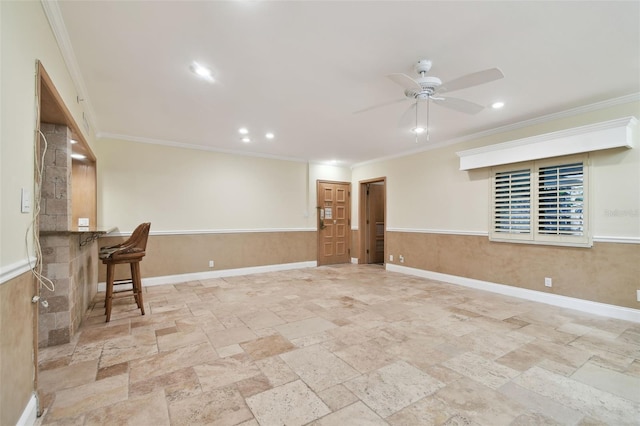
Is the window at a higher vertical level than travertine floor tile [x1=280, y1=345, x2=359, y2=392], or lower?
higher

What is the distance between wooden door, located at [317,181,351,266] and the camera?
275 inches

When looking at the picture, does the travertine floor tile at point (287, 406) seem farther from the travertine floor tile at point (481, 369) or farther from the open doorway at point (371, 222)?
the open doorway at point (371, 222)

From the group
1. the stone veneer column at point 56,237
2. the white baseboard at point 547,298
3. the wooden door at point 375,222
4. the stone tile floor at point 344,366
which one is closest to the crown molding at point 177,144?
the stone veneer column at point 56,237

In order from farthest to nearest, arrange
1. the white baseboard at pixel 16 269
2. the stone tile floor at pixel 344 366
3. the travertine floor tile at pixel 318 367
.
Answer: the travertine floor tile at pixel 318 367 → the stone tile floor at pixel 344 366 → the white baseboard at pixel 16 269

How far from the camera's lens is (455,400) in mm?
1853

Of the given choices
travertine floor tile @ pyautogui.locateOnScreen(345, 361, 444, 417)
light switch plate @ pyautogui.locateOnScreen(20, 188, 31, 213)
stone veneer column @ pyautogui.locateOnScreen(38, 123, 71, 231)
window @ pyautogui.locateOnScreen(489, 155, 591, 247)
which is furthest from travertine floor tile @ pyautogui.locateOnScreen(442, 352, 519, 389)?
stone veneer column @ pyautogui.locateOnScreen(38, 123, 71, 231)

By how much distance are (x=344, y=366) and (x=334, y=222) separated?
199 inches

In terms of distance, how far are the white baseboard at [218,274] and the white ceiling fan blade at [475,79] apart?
192 inches

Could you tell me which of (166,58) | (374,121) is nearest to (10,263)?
(166,58)

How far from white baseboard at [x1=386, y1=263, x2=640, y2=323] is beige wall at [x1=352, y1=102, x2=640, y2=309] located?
0.23 feet

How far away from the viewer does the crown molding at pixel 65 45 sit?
192 centimetres

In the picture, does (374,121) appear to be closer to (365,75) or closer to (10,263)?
(365,75)

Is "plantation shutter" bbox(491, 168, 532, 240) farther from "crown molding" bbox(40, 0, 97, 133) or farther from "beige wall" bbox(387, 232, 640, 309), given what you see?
"crown molding" bbox(40, 0, 97, 133)

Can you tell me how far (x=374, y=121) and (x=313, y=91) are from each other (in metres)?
1.29
